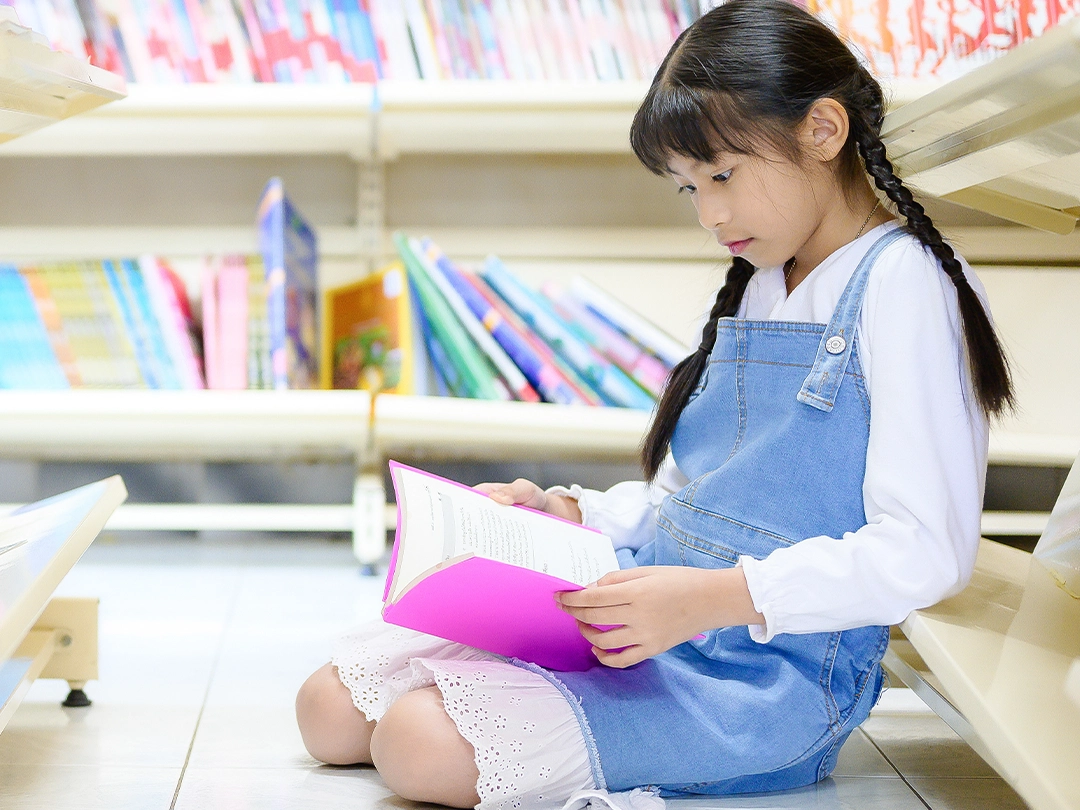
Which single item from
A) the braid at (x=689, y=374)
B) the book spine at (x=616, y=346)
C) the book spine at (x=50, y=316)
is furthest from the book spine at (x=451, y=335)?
the braid at (x=689, y=374)

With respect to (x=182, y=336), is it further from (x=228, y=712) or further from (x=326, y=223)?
(x=228, y=712)

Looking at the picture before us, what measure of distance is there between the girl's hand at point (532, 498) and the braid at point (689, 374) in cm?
8

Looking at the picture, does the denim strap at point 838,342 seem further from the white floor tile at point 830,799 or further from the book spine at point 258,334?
the book spine at point 258,334

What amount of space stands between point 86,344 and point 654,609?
3.70 ft

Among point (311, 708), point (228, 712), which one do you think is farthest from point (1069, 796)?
point (228, 712)

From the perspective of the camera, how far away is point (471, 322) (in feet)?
5.12

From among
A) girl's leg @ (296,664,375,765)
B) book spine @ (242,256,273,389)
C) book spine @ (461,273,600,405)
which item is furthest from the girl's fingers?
book spine @ (242,256,273,389)

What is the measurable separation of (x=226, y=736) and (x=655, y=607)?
0.43m

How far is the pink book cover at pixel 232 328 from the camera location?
5.05 feet

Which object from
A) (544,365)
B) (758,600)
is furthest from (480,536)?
(544,365)

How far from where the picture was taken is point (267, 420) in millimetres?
1473

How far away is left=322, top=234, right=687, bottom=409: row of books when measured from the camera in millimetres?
1548

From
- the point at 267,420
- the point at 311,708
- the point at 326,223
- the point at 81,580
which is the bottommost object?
the point at 81,580

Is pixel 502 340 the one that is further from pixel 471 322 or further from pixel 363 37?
pixel 363 37
